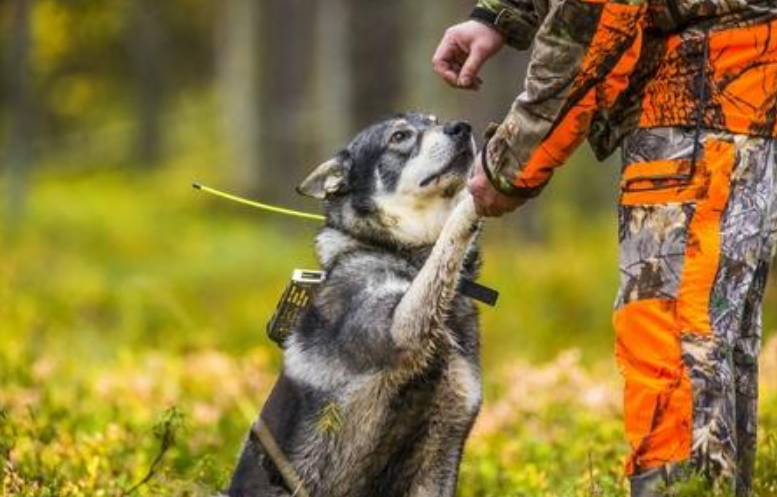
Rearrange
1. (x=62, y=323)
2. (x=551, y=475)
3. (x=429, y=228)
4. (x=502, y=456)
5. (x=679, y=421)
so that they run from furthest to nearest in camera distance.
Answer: (x=62, y=323), (x=502, y=456), (x=551, y=475), (x=429, y=228), (x=679, y=421)

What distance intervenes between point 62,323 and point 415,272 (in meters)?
7.11

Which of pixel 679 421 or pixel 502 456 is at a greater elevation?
pixel 679 421

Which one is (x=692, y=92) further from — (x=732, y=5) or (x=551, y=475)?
(x=551, y=475)

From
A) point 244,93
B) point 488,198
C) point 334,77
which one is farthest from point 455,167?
point 244,93

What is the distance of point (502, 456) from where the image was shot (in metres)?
6.90

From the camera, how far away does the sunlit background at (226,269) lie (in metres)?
6.34

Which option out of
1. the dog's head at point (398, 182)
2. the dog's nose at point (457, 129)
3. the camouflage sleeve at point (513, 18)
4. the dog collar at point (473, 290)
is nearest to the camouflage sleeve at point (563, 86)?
the camouflage sleeve at point (513, 18)

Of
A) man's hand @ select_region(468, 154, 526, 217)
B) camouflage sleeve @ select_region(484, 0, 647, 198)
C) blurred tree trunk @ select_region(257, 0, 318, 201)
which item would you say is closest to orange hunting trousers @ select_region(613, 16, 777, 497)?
camouflage sleeve @ select_region(484, 0, 647, 198)

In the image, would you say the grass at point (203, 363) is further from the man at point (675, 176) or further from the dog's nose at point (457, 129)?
the dog's nose at point (457, 129)

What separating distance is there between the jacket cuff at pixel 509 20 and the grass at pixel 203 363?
1.61m

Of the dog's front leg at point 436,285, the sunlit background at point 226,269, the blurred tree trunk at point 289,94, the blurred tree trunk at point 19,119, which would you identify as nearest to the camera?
the dog's front leg at point 436,285

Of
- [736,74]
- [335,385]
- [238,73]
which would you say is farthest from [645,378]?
[238,73]

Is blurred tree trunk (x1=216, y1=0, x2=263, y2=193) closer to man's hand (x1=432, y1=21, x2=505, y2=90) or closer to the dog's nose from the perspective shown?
the dog's nose

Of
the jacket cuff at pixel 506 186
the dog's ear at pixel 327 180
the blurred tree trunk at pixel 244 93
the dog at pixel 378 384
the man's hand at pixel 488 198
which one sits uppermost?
the jacket cuff at pixel 506 186
